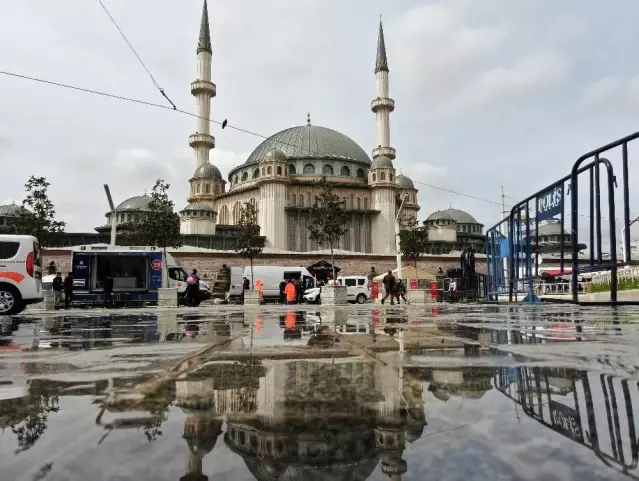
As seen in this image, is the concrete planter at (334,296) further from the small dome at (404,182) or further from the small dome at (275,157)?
the small dome at (404,182)

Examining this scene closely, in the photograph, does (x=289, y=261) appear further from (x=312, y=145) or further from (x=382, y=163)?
(x=312, y=145)

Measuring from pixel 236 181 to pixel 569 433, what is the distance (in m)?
58.1

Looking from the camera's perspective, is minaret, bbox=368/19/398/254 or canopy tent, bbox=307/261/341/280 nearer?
canopy tent, bbox=307/261/341/280

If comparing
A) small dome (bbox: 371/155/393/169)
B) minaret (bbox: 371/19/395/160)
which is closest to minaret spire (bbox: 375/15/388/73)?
minaret (bbox: 371/19/395/160)

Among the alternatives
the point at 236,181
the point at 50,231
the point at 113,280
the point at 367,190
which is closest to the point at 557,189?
the point at 113,280

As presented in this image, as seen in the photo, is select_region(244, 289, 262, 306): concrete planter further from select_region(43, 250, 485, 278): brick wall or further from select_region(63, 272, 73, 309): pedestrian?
select_region(43, 250, 485, 278): brick wall

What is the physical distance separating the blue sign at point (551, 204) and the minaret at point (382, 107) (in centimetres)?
4471

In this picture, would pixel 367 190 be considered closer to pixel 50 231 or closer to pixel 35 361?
pixel 50 231

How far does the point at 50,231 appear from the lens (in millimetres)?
24891

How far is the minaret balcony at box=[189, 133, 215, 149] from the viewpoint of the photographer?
52.7 meters

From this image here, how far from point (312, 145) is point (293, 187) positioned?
7.40m

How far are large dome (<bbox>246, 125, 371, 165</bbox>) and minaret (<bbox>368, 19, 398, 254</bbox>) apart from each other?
13.2 feet

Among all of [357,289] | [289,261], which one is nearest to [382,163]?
[289,261]

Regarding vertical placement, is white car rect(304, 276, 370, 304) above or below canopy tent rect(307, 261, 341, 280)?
below
